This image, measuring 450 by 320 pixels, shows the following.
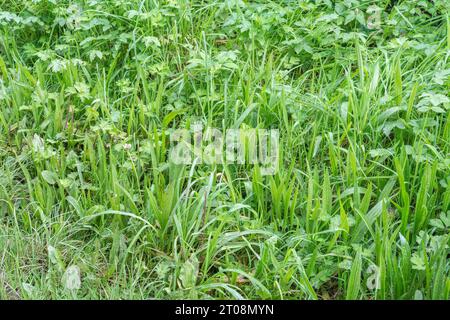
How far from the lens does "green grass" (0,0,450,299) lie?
8.53ft

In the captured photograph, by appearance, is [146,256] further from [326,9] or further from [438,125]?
[326,9]

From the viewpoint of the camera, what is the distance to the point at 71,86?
3.40 metres

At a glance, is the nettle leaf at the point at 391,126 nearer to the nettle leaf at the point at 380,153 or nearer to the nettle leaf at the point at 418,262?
the nettle leaf at the point at 380,153

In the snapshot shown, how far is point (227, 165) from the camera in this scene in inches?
117

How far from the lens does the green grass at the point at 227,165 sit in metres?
2.60

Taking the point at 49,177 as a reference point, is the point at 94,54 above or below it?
above

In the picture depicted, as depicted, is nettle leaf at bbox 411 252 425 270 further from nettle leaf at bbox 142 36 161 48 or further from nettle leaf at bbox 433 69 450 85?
nettle leaf at bbox 142 36 161 48

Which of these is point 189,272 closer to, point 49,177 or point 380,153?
point 49,177

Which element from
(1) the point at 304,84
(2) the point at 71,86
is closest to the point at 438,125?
(1) the point at 304,84

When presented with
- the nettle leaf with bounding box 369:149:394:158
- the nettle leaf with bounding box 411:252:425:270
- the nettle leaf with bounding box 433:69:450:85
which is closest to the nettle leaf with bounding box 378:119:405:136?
the nettle leaf with bounding box 369:149:394:158

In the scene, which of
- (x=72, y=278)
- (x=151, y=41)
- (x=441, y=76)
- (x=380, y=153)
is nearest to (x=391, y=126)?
(x=380, y=153)

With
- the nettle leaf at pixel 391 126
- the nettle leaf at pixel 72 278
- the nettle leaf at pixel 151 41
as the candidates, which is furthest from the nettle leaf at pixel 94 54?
the nettle leaf at pixel 391 126

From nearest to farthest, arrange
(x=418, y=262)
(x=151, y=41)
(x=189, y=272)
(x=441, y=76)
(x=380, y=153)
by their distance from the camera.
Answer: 1. (x=418, y=262)
2. (x=189, y=272)
3. (x=380, y=153)
4. (x=441, y=76)
5. (x=151, y=41)
